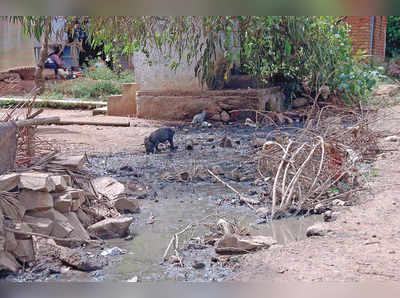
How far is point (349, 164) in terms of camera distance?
4109 millimetres

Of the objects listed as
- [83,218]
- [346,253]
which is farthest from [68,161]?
[346,253]

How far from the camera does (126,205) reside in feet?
12.3

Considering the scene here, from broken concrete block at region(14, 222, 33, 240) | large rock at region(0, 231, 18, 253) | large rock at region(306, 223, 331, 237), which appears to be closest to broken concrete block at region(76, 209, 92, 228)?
broken concrete block at region(14, 222, 33, 240)

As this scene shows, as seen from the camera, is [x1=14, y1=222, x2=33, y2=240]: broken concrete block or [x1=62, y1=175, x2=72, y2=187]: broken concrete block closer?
[x1=14, y1=222, x2=33, y2=240]: broken concrete block

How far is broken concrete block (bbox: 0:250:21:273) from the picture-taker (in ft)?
7.91

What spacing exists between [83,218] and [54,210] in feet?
1.25

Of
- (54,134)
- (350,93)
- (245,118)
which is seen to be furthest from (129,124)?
(350,93)

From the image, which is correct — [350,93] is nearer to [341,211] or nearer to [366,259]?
[341,211]

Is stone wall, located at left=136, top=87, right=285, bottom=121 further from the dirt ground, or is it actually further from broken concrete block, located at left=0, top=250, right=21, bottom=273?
broken concrete block, located at left=0, top=250, right=21, bottom=273

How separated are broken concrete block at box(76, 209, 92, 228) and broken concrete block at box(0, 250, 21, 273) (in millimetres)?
792

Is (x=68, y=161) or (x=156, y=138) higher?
(x=68, y=161)

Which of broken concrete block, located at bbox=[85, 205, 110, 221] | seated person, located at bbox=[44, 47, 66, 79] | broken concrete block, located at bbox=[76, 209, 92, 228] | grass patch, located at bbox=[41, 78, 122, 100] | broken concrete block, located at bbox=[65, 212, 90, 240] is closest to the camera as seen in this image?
broken concrete block, located at bbox=[65, 212, 90, 240]

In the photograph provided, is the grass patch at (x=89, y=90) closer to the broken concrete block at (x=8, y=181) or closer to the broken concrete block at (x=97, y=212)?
the broken concrete block at (x=97, y=212)

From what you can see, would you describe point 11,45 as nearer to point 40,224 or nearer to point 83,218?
point 40,224
